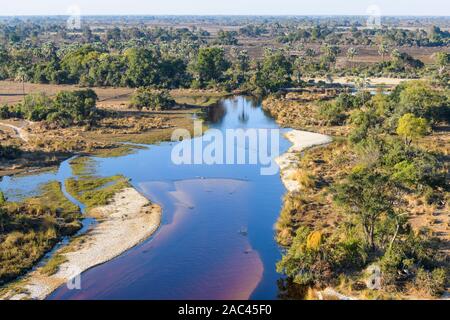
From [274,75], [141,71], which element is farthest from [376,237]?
[141,71]

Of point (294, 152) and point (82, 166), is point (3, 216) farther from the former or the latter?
point (294, 152)

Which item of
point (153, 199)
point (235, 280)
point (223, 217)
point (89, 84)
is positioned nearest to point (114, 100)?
point (89, 84)

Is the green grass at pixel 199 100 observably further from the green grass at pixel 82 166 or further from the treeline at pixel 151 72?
the green grass at pixel 82 166

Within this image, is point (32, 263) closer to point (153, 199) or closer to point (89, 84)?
point (153, 199)

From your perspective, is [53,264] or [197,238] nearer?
[53,264]

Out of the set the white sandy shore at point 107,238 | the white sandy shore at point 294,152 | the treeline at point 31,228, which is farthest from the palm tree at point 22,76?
the white sandy shore at point 107,238

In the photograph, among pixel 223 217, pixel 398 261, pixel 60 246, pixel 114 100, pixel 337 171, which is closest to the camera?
pixel 398 261
